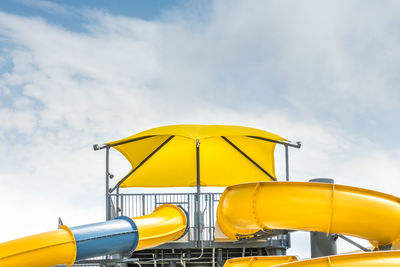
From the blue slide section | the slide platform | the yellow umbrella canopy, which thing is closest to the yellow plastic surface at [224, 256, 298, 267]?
the blue slide section

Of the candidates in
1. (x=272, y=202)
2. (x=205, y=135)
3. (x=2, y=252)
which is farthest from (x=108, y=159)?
(x=272, y=202)

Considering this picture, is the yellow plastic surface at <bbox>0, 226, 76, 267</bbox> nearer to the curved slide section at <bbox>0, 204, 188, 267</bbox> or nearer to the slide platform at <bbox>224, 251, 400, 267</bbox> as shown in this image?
the curved slide section at <bbox>0, 204, 188, 267</bbox>

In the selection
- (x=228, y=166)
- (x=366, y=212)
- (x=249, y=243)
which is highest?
(x=228, y=166)

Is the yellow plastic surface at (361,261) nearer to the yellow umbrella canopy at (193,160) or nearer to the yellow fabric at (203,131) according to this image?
the yellow fabric at (203,131)

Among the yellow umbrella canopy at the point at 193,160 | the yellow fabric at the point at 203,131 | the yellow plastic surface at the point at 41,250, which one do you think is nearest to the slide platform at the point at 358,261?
the yellow plastic surface at the point at 41,250

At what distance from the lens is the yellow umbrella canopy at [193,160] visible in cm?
1764

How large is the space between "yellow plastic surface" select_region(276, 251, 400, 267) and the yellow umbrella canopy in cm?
1040

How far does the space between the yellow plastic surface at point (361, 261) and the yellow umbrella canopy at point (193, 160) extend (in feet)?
34.1

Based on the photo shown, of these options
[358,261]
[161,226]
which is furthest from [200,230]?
[358,261]

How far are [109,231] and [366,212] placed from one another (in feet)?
16.6

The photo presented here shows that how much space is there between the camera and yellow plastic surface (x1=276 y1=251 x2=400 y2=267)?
6.69 meters

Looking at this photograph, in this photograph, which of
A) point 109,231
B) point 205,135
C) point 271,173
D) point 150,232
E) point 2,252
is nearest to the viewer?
point 2,252

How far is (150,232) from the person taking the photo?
38.8 ft

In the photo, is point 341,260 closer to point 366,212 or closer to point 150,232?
point 366,212
